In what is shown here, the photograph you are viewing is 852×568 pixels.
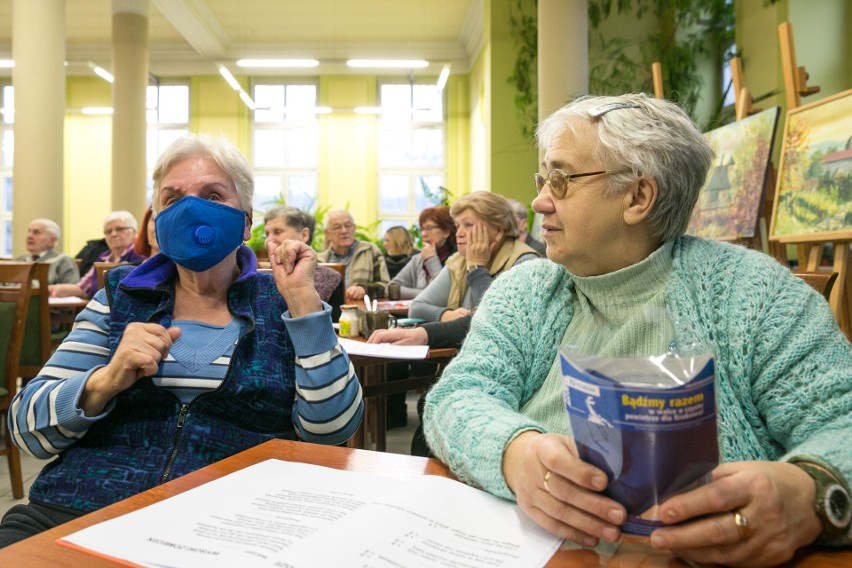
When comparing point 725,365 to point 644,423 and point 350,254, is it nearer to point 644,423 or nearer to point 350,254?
point 644,423

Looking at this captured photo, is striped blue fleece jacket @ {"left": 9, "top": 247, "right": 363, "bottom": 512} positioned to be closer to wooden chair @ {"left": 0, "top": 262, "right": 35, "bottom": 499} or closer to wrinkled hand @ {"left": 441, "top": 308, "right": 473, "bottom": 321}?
wrinkled hand @ {"left": 441, "top": 308, "right": 473, "bottom": 321}

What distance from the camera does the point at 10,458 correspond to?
302cm

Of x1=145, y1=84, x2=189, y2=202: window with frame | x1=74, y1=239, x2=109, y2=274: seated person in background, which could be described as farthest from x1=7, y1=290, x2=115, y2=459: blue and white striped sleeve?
x1=145, y1=84, x2=189, y2=202: window with frame

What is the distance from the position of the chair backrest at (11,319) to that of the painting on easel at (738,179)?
3.37 meters

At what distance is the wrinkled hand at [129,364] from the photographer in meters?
1.21

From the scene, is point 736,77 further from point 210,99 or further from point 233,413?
point 210,99

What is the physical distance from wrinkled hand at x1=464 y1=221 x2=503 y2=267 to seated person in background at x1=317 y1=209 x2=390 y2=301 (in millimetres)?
2908

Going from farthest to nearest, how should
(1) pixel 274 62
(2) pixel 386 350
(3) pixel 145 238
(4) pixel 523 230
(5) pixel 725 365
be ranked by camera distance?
(1) pixel 274 62 < (4) pixel 523 230 < (3) pixel 145 238 < (2) pixel 386 350 < (5) pixel 725 365

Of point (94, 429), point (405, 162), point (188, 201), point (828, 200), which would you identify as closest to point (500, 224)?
point (828, 200)

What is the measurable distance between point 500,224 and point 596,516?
2549 millimetres

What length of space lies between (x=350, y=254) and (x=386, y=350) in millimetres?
3863

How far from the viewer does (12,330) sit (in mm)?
2998

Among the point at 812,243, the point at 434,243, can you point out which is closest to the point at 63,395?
the point at 812,243

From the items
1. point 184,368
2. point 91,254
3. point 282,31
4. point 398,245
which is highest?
point 282,31
